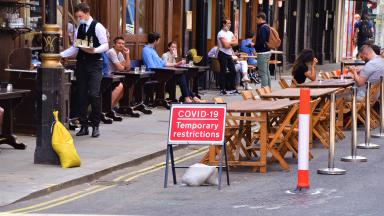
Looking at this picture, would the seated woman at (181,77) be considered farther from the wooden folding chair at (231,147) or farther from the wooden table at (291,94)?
the wooden folding chair at (231,147)

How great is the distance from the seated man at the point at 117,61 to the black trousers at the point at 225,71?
5845 mm

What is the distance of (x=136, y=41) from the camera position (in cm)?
2142

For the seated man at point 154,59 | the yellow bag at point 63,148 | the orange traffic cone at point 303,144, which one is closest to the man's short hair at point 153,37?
the seated man at point 154,59

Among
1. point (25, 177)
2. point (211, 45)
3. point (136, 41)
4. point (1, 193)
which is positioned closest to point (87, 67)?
point (25, 177)

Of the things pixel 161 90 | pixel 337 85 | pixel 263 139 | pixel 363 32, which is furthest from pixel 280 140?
pixel 363 32

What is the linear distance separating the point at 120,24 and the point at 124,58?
5.67 ft

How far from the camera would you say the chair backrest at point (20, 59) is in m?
15.2

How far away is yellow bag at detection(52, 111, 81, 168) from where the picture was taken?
1185 centimetres

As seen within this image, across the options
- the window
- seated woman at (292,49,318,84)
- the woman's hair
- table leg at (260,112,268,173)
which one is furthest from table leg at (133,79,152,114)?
table leg at (260,112,268,173)

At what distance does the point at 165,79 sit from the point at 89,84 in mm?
5401

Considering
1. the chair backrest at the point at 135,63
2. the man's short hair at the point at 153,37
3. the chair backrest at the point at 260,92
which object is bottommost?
the chair backrest at the point at 260,92

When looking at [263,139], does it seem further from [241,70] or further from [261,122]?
[241,70]

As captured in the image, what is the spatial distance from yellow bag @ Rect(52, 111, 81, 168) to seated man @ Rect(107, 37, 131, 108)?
18.3 ft

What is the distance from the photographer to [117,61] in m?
17.9
